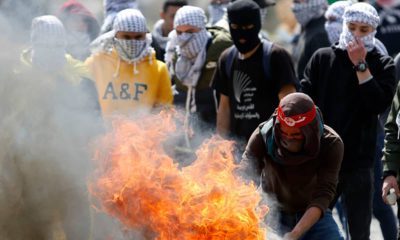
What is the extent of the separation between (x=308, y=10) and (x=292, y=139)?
521cm

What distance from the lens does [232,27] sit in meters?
8.81

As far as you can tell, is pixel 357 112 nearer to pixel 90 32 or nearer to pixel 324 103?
pixel 324 103

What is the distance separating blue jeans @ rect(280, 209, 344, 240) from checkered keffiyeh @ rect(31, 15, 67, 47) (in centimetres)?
266

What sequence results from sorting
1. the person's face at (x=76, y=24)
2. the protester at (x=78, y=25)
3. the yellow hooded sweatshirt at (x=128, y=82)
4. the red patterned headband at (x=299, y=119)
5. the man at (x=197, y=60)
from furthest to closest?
the person's face at (x=76, y=24) → the protester at (x=78, y=25) → the man at (x=197, y=60) → the yellow hooded sweatshirt at (x=128, y=82) → the red patterned headband at (x=299, y=119)

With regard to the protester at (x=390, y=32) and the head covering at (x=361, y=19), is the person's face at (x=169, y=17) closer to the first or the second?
the protester at (x=390, y=32)

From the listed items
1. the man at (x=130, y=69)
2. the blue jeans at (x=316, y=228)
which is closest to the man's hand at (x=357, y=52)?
the blue jeans at (x=316, y=228)

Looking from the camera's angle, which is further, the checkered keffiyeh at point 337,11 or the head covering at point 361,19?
the checkered keffiyeh at point 337,11

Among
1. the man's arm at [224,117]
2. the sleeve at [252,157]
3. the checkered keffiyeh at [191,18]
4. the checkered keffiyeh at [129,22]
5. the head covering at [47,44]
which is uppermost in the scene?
the head covering at [47,44]

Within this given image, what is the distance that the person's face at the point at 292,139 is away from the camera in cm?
628

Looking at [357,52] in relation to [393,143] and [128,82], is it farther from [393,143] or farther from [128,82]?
[128,82]

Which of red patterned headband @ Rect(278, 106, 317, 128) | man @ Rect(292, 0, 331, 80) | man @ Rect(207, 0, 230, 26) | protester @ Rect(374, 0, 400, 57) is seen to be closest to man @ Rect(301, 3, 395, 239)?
red patterned headband @ Rect(278, 106, 317, 128)

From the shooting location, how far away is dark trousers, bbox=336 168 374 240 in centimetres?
809

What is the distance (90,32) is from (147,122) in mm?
4204

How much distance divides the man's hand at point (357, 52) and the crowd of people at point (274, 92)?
0.01 meters
